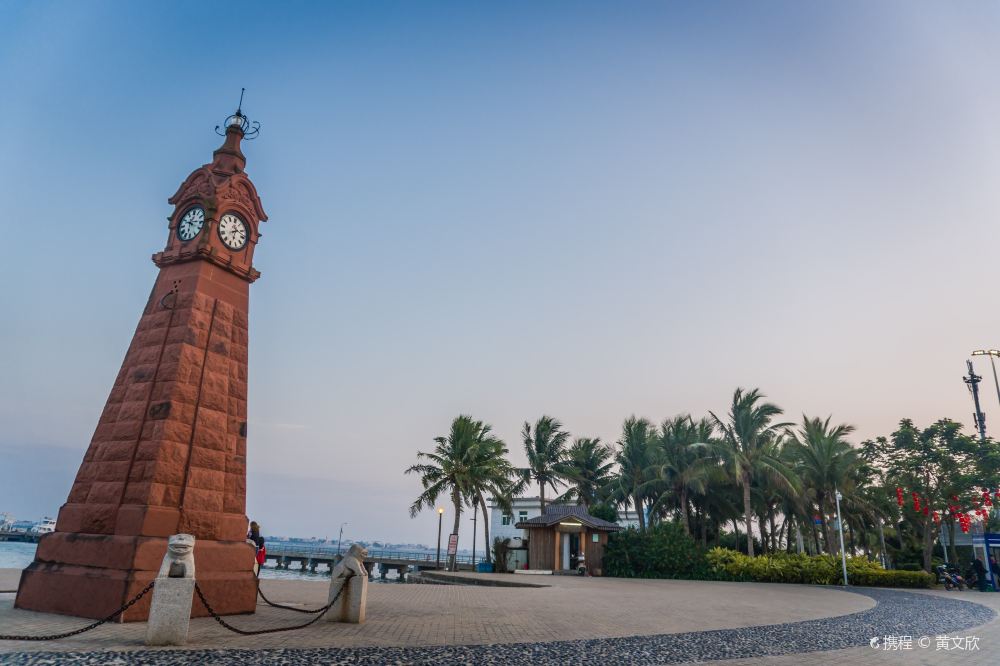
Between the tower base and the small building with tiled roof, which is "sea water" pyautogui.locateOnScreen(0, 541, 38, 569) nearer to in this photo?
the tower base

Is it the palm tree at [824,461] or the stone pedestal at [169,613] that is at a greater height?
the palm tree at [824,461]

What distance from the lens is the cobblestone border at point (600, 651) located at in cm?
627

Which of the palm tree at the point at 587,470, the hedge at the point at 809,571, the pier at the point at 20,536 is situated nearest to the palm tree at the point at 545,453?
the palm tree at the point at 587,470

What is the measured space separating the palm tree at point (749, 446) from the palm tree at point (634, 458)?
22.9ft

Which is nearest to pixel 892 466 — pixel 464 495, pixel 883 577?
pixel 883 577

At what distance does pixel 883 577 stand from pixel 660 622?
73.0ft

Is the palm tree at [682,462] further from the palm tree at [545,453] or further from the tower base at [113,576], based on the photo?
the tower base at [113,576]

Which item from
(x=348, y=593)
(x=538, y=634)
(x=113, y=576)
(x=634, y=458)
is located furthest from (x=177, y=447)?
(x=634, y=458)

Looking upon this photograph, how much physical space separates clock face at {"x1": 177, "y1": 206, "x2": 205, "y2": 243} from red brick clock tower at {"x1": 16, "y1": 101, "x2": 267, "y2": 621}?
3 cm

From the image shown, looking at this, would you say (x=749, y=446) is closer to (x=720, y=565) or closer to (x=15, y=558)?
(x=720, y=565)

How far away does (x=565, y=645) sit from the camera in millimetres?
8117

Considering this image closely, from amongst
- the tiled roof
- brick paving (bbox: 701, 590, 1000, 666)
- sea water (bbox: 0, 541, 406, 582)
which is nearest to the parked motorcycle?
the tiled roof

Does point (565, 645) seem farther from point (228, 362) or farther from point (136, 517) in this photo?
point (228, 362)

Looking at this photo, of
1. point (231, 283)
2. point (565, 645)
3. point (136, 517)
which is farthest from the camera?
point (231, 283)
